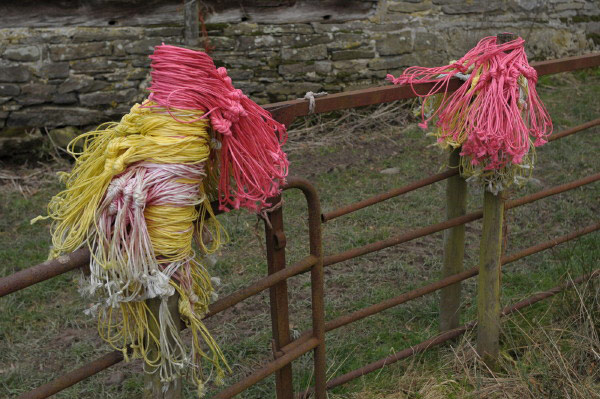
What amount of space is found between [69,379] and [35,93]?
14.1ft

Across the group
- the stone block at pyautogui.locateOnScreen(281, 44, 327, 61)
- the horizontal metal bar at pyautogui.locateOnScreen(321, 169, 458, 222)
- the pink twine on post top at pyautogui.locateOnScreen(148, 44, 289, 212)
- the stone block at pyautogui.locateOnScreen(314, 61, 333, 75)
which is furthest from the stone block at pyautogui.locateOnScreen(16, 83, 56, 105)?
the pink twine on post top at pyautogui.locateOnScreen(148, 44, 289, 212)

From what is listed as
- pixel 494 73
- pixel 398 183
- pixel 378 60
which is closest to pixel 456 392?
pixel 494 73

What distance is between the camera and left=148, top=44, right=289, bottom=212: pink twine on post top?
1514mm

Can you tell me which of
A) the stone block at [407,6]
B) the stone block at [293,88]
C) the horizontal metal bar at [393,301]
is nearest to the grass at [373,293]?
the horizontal metal bar at [393,301]

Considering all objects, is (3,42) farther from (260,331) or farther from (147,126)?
(147,126)

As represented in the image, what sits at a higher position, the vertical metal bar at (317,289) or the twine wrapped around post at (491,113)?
the twine wrapped around post at (491,113)

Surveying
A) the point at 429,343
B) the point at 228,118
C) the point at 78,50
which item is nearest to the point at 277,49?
the point at 78,50

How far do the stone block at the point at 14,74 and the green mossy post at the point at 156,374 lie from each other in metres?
4.29

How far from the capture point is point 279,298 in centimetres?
199

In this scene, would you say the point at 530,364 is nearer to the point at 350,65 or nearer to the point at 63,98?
the point at 350,65

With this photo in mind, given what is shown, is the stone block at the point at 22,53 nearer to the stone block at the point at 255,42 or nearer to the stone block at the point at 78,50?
the stone block at the point at 78,50

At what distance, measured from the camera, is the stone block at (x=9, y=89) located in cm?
525

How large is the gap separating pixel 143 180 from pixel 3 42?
4.37 metres

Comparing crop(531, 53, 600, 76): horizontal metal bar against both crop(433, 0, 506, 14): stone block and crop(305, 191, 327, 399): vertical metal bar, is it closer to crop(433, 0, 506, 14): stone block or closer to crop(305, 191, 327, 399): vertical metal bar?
crop(305, 191, 327, 399): vertical metal bar
